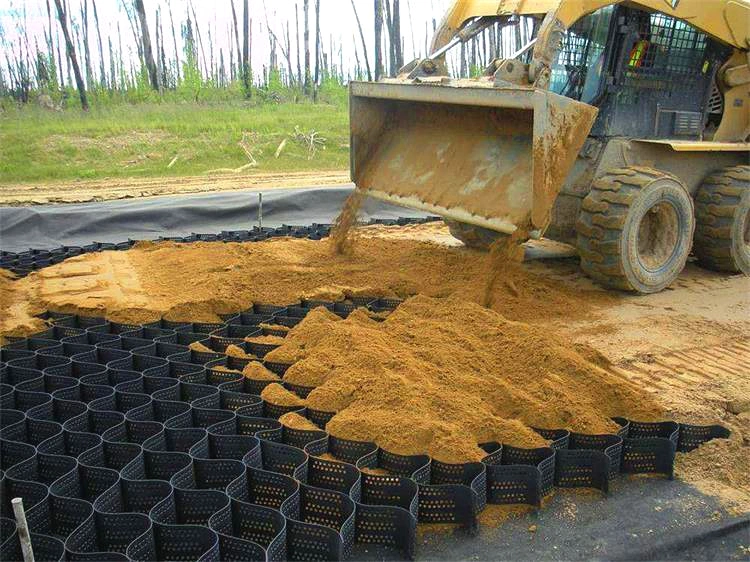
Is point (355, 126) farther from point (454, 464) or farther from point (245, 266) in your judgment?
point (454, 464)

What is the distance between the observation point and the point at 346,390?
421 cm

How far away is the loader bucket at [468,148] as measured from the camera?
17.8ft

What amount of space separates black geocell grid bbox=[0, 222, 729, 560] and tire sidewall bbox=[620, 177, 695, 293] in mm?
2449

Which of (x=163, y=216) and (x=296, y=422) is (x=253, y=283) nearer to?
(x=296, y=422)

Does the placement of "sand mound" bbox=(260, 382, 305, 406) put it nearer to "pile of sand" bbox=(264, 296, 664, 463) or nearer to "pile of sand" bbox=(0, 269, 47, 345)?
"pile of sand" bbox=(264, 296, 664, 463)

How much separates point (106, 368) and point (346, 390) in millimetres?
1511

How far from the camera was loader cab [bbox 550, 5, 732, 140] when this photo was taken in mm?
6703

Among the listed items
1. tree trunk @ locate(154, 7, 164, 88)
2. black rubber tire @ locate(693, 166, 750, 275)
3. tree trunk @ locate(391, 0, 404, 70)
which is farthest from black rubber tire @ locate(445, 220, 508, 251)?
tree trunk @ locate(154, 7, 164, 88)

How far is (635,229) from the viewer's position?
6.23 meters

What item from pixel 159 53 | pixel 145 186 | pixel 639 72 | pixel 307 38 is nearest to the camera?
pixel 639 72

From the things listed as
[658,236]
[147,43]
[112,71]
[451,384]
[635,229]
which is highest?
[147,43]

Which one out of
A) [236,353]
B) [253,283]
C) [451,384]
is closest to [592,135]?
[253,283]

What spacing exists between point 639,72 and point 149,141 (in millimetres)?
11063

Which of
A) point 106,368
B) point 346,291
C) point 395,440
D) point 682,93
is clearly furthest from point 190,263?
point 682,93
